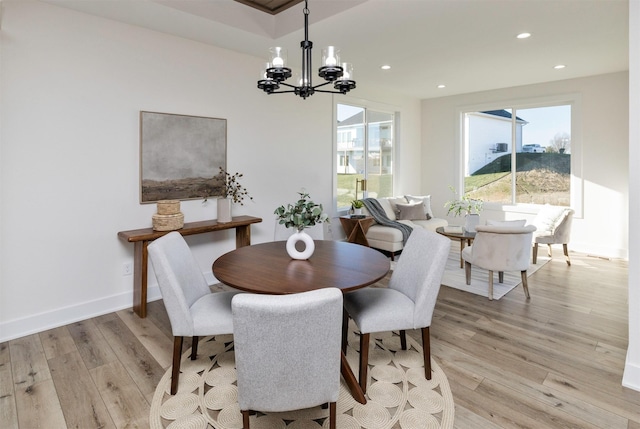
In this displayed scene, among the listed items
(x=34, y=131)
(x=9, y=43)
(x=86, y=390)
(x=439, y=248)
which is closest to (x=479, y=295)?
(x=439, y=248)

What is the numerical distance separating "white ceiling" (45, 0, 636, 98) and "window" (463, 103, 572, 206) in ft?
3.78

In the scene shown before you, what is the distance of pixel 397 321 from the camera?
81.0 inches

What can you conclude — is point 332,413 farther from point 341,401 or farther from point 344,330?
point 344,330

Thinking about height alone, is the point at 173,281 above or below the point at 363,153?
below

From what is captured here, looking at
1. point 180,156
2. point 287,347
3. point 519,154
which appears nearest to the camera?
point 287,347

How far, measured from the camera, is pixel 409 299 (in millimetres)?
2262

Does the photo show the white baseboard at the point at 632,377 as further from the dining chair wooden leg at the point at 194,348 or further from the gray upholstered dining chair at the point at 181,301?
the dining chair wooden leg at the point at 194,348

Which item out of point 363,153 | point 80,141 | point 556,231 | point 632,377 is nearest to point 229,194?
point 80,141

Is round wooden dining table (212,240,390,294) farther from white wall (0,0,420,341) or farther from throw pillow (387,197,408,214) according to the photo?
throw pillow (387,197,408,214)

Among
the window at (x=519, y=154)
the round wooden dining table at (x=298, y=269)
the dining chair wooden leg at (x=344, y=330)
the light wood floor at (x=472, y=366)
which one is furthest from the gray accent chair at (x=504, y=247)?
the window at (x=519, y=154)

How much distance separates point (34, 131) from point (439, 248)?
3129 mm

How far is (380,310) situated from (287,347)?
87 centimetres

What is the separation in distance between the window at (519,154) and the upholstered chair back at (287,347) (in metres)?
5.75

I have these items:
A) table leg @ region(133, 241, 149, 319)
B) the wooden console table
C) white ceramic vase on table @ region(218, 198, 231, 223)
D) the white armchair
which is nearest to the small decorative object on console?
the wooden console table
